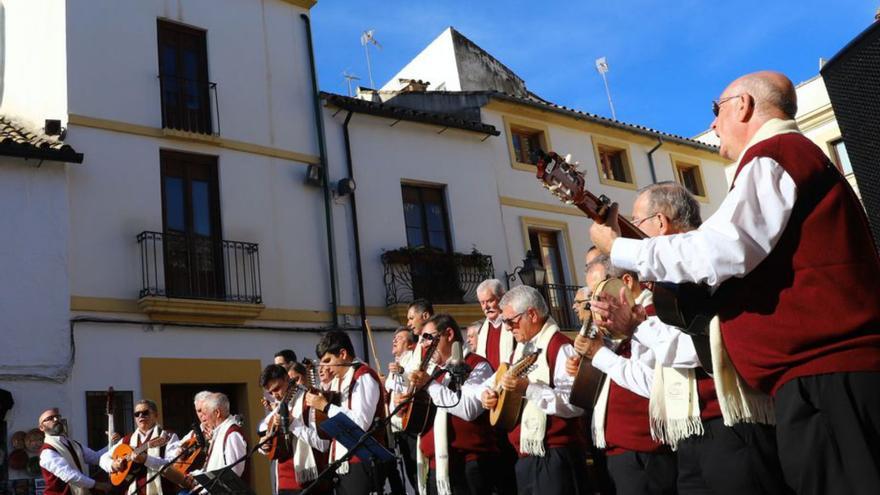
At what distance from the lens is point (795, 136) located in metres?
2.61

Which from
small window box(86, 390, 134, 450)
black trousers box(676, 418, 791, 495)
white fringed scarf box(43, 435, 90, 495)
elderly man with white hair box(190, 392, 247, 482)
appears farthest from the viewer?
small window box(86, 390, 134, 450)

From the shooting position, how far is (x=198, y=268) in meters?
13.1

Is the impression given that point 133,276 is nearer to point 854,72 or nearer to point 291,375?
point 291,375

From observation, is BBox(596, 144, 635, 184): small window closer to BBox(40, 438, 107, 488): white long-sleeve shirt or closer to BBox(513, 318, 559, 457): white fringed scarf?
BBox(40, 438, 107, 488): white long-sleeve shirt

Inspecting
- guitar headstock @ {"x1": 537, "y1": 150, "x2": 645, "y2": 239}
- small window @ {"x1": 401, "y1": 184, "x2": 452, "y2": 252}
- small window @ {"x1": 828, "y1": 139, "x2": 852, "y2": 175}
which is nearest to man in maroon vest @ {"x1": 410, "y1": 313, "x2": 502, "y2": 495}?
guitar headstock @ {"x1": 537, "y1": 150, "x2": 645, "y2": 239}

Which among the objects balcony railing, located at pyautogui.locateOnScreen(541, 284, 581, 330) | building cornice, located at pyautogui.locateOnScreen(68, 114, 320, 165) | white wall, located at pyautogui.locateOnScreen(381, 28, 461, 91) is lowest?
balcony railing, located at pyautogui.locateOnScreen(541, 284, 581, 330)

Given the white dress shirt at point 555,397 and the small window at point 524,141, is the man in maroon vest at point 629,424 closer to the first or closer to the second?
the white dress shirt at point 555,397

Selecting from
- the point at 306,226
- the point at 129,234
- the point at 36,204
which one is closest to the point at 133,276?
the point at 129,234

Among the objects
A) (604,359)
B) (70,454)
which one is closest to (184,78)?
(70,454)

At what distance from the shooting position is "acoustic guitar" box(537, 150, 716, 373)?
2.68 m

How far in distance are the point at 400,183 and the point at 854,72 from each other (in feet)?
41.0

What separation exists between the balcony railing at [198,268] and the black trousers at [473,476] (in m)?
7.74

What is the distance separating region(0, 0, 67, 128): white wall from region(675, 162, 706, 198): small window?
15753 mm

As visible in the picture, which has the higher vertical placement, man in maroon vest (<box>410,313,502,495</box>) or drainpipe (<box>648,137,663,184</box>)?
drainpipe (<box>648,137,663,184</box>)
